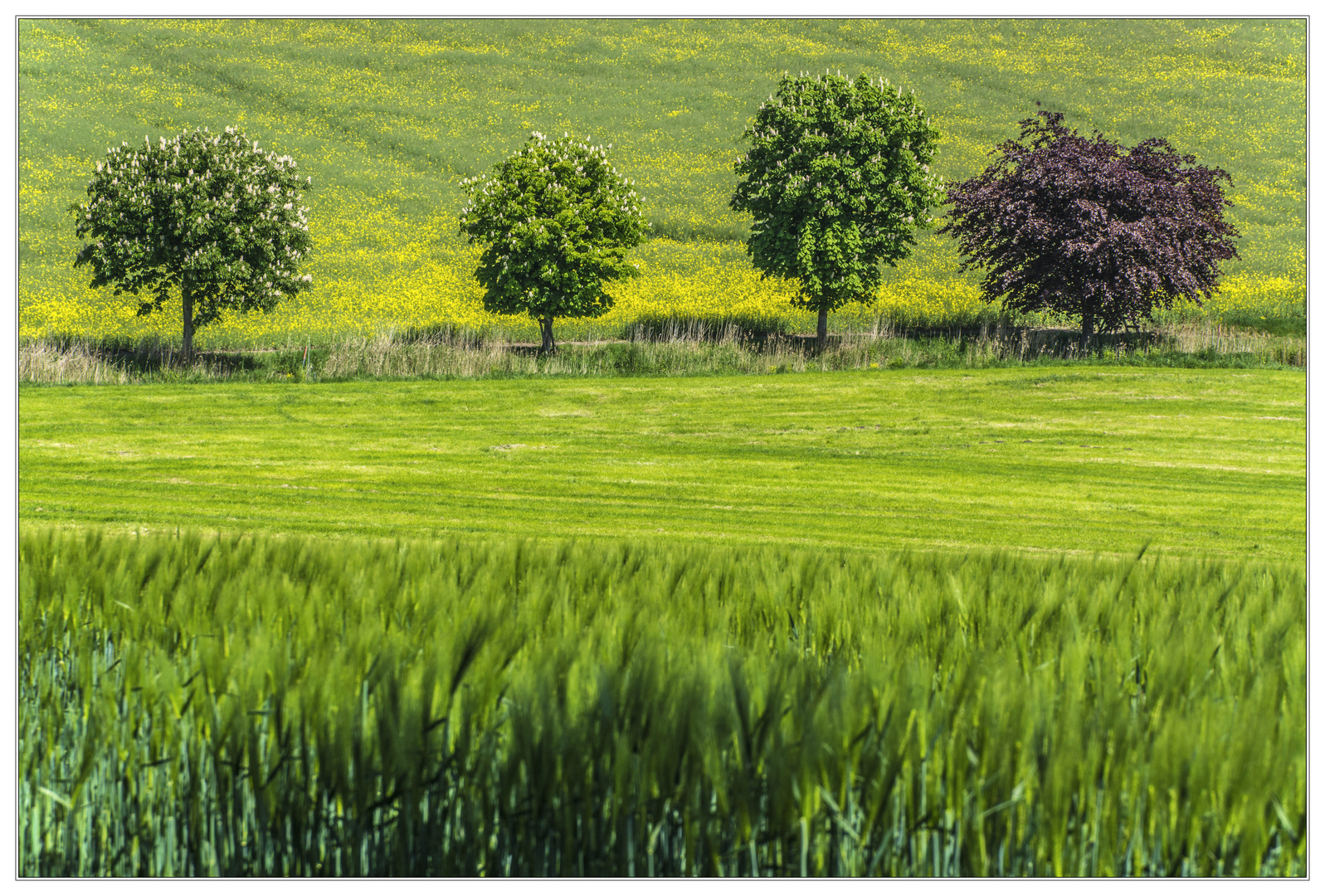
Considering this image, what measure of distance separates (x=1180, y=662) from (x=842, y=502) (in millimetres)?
8619

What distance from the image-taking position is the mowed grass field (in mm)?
10055

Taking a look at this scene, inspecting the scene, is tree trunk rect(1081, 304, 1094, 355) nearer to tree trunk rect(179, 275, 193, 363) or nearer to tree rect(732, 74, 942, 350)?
tree rect(732, 74, 942, 350)

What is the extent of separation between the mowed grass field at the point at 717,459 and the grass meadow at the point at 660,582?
89 mm

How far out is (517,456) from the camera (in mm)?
13953

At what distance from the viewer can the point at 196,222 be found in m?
22.8

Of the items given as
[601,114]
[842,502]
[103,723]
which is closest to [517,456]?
[842,502]

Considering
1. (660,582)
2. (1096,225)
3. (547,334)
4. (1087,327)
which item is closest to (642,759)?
A: (660,582)

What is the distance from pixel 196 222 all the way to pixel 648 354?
1027 cm

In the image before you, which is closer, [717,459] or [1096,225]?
[717,459]

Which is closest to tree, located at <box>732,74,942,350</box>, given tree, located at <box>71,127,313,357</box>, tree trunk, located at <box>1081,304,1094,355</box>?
tree trunk, located at <box>1081,304,1094,355</box>

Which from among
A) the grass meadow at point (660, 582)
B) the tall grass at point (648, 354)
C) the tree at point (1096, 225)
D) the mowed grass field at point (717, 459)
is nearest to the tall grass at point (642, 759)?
the grass meadow at point (660, 582)

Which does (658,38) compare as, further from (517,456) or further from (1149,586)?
(1149,586)

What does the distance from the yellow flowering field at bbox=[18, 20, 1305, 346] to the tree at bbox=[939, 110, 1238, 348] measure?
8420mm

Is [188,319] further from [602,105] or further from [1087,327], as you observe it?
[602,105]
